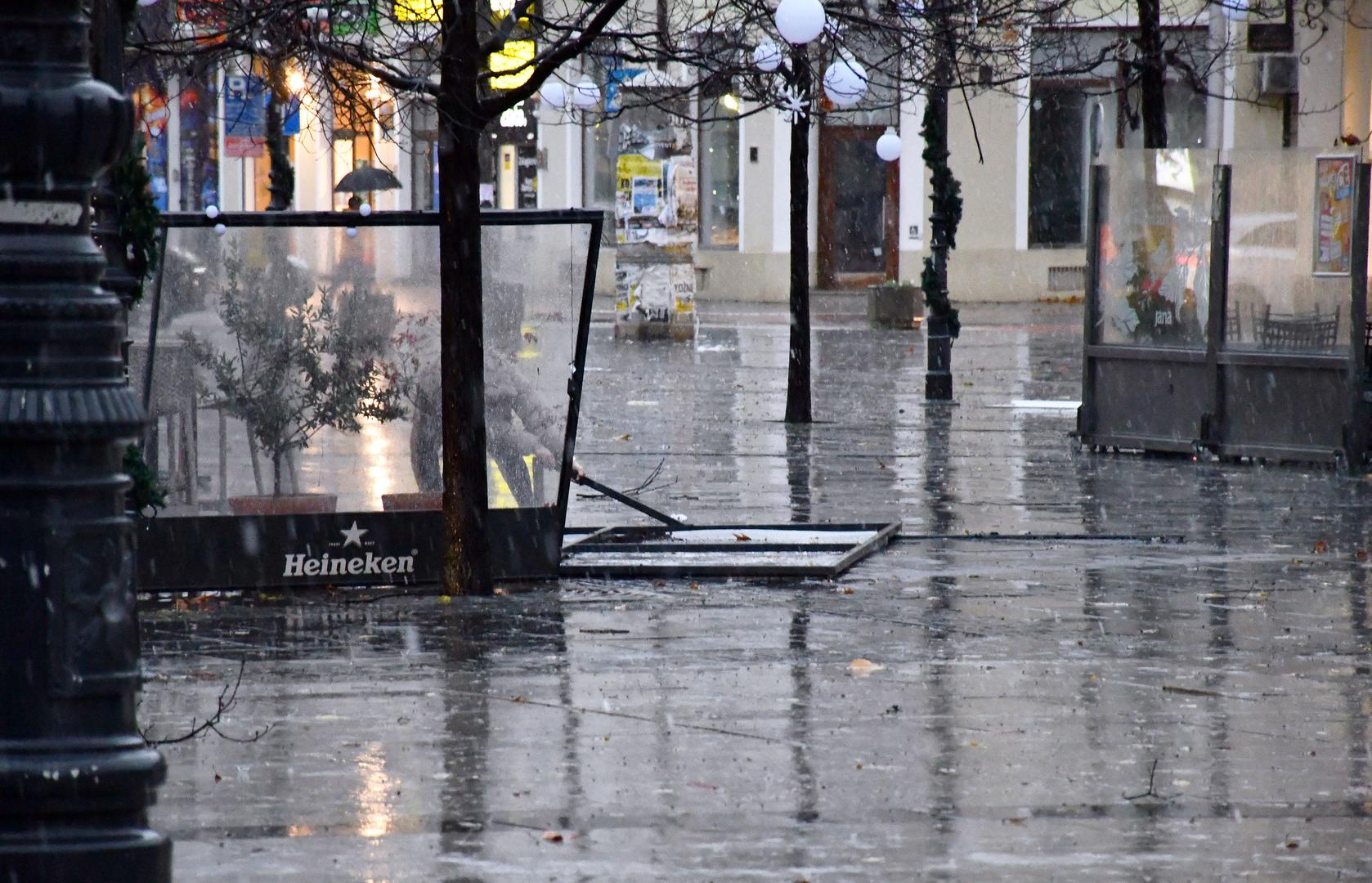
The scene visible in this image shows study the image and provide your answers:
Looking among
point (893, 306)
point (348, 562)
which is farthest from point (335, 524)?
point (893, 306)

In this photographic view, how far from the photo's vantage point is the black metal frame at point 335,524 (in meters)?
10.3

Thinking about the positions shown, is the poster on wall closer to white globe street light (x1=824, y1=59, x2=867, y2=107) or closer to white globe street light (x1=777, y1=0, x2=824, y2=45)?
white globe street light (x1=824, y1=59, x2=867, y2=107)

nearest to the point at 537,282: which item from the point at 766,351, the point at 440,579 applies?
the point at 440,579

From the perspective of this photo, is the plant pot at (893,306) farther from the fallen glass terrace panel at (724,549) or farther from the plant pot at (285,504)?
the plant pot at (285,504)

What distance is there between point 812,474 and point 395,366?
5.24 meters

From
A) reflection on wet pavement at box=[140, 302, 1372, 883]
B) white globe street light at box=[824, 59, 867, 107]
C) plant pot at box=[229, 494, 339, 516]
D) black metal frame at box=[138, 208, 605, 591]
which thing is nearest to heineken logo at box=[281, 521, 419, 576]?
black metal frame at box=[138, 208, 605, 591]

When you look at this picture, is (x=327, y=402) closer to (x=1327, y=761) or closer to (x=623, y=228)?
(x=1327, y=761)

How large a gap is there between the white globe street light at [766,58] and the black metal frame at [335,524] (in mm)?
2638

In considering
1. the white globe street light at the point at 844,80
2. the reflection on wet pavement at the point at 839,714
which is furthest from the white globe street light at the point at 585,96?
the reflection on wet pavement at the point at 839,714

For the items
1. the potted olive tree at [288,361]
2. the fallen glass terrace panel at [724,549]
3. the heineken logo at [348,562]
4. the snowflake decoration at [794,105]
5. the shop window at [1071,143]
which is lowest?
the fallen glass terrace panel at [724,549]

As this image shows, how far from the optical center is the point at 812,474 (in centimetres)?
1528

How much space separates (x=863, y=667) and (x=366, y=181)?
17007 mm

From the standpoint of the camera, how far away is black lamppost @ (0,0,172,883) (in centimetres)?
385

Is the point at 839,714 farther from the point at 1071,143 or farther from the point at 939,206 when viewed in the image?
the point at 1071,143
